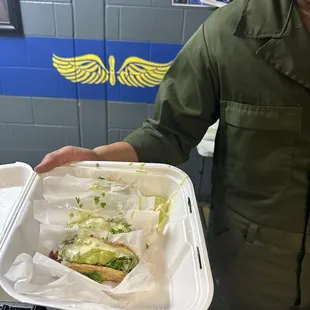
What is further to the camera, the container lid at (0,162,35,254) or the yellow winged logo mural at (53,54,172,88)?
the yellow winged logo mural at (53,54,172,88)

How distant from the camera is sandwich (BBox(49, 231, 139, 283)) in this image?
75 centimetres

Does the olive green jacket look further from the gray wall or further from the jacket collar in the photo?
the gray wall

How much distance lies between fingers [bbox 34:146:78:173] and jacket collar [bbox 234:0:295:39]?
41 centimetres

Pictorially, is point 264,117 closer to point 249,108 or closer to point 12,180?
point 249,108

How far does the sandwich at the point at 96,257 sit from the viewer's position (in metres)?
0.75

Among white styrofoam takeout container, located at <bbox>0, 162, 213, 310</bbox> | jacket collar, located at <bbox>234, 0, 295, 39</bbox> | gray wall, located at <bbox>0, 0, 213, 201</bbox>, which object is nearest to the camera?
white styrofoam takeout container, located at <bbox>0, 162, 213, 310</bbox>

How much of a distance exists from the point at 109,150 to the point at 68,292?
344 mm

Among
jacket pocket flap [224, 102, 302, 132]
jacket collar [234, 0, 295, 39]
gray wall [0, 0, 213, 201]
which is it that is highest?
jacket collar [234, 0, 295, 39]

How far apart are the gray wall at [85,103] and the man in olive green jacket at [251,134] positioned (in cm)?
97

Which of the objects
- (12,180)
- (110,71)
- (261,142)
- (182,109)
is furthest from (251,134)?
(110,71)

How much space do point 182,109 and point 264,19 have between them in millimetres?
237

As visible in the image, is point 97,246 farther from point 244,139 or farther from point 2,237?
point 244,139

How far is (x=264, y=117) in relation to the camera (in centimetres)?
87

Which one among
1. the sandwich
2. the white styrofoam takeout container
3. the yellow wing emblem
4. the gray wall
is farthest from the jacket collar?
the yellow wing emblem
